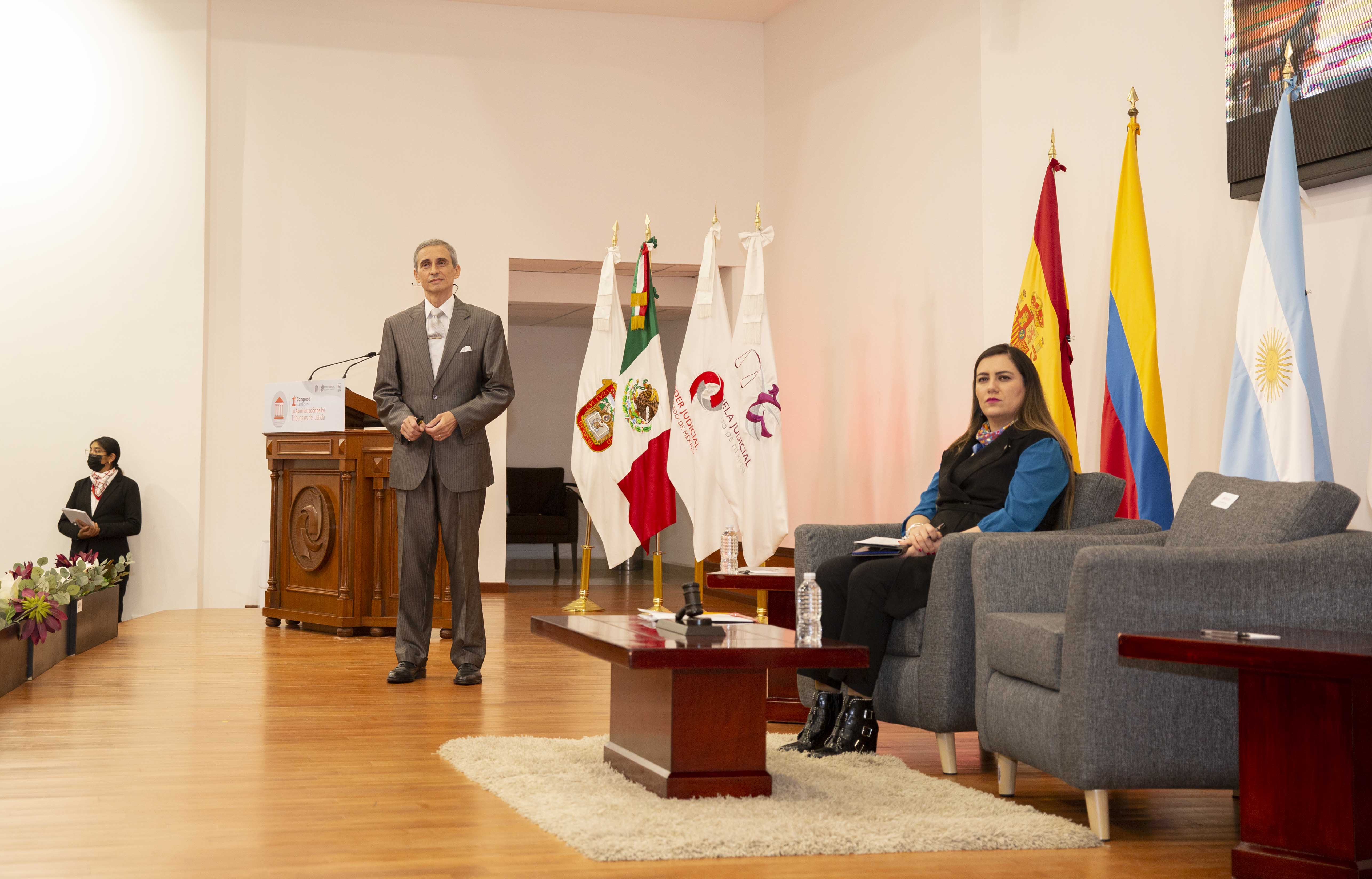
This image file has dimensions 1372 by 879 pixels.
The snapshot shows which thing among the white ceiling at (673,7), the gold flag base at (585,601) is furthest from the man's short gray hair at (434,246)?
the white ceiling at (673,7)

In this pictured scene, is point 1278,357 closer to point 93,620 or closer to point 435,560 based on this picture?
point 435,560

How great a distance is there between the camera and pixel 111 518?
789cm

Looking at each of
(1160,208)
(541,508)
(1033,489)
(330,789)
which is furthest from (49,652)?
(541,508)

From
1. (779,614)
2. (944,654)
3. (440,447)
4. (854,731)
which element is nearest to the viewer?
(944,654)

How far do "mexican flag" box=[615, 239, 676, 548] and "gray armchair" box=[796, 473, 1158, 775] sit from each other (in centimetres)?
386

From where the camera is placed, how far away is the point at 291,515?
6789 millimetres

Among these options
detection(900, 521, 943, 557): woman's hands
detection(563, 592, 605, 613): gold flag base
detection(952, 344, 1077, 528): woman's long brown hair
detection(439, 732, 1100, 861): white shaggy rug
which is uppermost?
detection(952, 344, 1077, 528): woman's long brown hair

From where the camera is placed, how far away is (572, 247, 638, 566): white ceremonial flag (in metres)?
7.40

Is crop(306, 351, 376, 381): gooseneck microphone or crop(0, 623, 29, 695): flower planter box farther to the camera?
crop(306, 351, 376, 381): gooseneck microphone

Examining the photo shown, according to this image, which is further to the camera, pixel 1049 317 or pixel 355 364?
pixel 355 364

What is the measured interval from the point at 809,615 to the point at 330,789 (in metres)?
1.26

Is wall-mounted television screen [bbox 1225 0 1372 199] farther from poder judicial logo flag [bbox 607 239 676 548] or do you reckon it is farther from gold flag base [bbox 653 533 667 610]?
gold flag base [bbox 653 533 667 610]

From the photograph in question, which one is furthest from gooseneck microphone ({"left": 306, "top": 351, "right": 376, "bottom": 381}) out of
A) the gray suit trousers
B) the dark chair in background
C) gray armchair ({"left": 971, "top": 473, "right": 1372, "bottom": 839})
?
gray armchair ({"left": 971, "top": 473, "right": 1372, "bottom": 839})

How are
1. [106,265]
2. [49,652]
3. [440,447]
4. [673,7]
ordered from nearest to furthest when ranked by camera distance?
1. [440,447]
2. [49,652]
3. [106,265]
4. [673,7]
